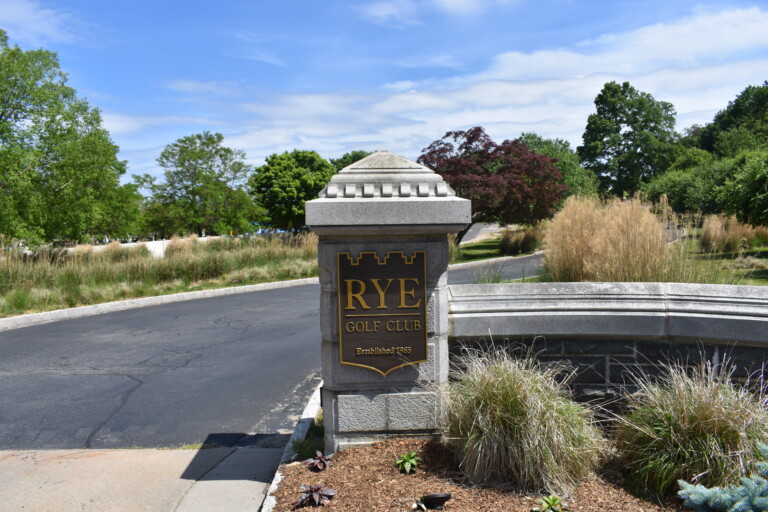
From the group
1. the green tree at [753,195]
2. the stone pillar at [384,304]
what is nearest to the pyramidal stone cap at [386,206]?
the stone pillar at [384,304]

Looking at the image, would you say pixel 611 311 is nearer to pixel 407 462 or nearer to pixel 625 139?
pixel 407 462

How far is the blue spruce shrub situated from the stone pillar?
1.57 metres

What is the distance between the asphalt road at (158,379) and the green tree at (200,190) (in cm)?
2417

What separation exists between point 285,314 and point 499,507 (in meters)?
8.46

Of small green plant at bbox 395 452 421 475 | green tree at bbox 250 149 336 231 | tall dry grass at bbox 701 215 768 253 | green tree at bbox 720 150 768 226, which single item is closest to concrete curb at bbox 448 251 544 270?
tall dry grass at bbox 701 215 768 253

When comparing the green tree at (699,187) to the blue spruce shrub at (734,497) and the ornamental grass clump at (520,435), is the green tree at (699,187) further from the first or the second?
the blue spruce shrub at (734,497)

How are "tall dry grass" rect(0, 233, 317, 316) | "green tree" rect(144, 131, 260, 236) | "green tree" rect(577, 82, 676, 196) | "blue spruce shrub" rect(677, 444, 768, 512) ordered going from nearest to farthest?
"blue spruce shrub" rect(677, 444, 768, 512), "tall dry grass" rect(0, 233, 317, 316), "green tree" rect(144, 131, 260, 236), "green tree" rect(577, 82, 676, 196)

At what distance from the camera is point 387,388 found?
3.86 metres

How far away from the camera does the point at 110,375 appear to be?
7.10 meters

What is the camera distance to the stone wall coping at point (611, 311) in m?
3.86

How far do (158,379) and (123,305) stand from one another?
6.07 metres

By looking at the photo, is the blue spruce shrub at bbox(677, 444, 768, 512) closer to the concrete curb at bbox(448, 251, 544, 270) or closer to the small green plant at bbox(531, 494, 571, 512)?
the small green plant at bbox(531, 494, 571, 512)

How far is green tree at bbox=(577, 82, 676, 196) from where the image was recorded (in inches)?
2210

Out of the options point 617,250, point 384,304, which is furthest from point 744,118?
point 384,304
